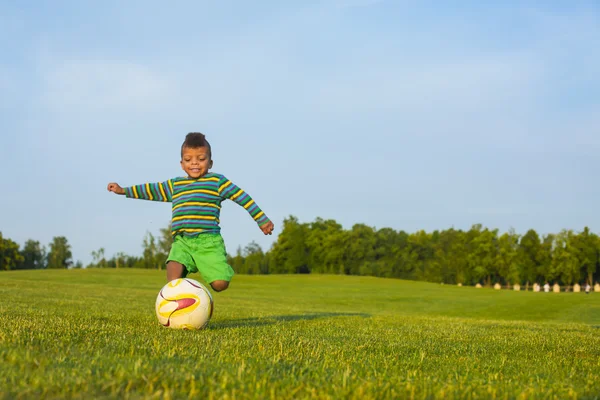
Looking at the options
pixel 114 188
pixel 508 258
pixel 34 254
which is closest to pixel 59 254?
pixel 34 254

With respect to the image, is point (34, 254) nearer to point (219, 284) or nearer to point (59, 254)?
point (59, 254)

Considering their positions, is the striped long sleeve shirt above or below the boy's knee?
above

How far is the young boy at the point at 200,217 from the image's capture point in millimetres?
7641

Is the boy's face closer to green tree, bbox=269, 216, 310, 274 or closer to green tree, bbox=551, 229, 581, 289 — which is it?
green tree, bbox=551, 229, 581, 289

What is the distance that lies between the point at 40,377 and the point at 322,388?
1488 mm

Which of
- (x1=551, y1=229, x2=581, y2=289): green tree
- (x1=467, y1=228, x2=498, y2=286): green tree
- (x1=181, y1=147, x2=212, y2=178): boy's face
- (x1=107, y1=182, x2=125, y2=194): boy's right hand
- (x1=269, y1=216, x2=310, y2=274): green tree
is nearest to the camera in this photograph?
(x1=181, y1=147, x2=212, y2=178): boy's face

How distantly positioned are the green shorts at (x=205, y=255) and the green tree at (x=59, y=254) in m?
110

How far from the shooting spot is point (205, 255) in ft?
25.1

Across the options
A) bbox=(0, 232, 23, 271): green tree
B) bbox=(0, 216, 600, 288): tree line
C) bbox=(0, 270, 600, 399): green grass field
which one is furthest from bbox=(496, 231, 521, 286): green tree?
bbox=(0, 270, 600, 399): green grass field

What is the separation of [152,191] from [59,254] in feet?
368

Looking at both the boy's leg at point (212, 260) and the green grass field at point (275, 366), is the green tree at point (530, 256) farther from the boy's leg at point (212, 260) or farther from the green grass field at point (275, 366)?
the green grass field at point (275, 366)

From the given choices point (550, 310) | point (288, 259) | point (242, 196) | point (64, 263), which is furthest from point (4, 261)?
point (242, 196)

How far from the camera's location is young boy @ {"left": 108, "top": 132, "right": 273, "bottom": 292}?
7.64 metres

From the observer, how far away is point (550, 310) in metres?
29.2
